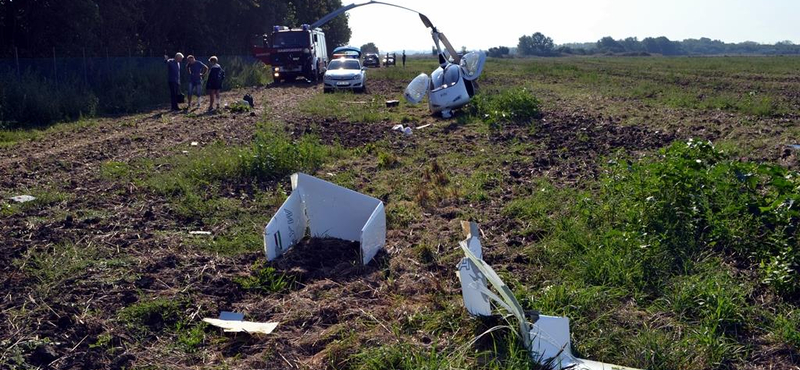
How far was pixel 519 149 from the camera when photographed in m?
10.5

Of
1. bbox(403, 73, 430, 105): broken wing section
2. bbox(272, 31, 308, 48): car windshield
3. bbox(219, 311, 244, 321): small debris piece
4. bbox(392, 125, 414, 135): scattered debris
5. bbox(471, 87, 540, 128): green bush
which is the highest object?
bbox(272, 31, 308, 48): car windshield

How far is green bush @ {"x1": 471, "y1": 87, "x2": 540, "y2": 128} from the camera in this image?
555 inches

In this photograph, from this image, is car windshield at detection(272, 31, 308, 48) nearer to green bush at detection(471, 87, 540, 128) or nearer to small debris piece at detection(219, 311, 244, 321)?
green bush at detection(471, 87, 540, 128)

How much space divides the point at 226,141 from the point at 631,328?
27.9ft

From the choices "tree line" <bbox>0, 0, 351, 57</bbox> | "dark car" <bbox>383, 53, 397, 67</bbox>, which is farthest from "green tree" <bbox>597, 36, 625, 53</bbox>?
"tree line" <bbox>0, 0, 351, 57</bbox>

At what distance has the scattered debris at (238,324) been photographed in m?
4.08

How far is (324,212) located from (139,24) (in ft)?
89.0

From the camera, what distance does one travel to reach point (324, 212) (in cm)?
579

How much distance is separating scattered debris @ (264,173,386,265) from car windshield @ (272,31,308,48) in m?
24.0

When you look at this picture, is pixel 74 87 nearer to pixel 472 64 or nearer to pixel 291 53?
pixel 472 64

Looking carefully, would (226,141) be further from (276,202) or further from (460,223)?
(460,223)

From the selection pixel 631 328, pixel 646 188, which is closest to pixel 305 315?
pixel 631 328

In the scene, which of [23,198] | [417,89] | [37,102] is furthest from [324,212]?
[37,102]

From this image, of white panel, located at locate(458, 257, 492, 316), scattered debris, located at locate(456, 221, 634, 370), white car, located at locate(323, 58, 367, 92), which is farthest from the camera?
white car, located at locate(323, 58, 367, 92)
